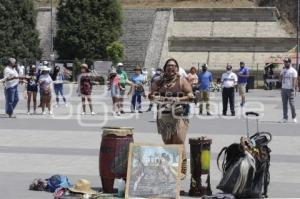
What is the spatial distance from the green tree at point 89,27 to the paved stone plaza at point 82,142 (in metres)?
29.8

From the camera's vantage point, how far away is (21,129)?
1850cm

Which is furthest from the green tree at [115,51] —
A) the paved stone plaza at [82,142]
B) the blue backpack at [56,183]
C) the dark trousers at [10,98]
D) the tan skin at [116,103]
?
the blue backpack at [56,183]

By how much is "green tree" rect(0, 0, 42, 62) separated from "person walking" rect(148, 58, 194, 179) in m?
45.8

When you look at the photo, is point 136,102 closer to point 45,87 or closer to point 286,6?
point 45,87

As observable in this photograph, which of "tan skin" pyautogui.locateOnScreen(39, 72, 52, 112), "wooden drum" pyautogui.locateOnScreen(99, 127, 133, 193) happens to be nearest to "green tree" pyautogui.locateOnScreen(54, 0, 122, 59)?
"tan skin" pyautogui.locateOnScreen(39, 72, 52, 112)

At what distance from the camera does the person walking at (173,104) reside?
10.6 meters

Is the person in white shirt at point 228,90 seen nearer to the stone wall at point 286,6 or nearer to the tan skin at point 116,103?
the tan skin at point 116,103

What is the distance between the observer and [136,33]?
63562mm

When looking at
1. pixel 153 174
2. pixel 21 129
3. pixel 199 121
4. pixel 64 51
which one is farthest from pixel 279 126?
pixel 64 51

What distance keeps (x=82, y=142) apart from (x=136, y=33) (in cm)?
4809

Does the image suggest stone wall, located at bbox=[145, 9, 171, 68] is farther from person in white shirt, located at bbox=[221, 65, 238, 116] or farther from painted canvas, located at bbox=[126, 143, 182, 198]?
painted canvas, located at bbox=[126, 143, 182, 198]

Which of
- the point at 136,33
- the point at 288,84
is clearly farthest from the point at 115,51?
the point at 288,84

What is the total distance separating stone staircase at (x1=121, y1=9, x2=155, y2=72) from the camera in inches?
2387

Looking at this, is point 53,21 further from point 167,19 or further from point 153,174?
point 153,174
